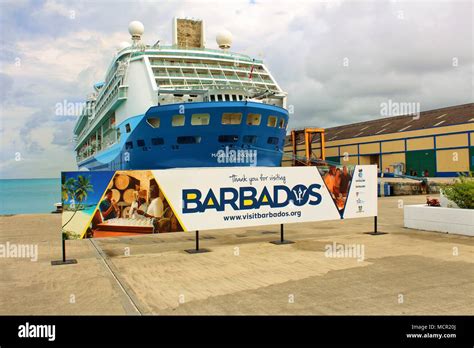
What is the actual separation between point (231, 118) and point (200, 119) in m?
1.90

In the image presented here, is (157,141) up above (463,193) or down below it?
above

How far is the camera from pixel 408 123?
181ft

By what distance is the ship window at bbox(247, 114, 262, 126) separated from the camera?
2639cm

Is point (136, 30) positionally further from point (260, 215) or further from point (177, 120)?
point (260, 215)

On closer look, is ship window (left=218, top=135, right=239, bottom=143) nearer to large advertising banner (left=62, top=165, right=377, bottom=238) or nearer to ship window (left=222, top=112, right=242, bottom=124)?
ship window (left=222, top=112, right=242, bottom=124)

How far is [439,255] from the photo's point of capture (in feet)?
27.7

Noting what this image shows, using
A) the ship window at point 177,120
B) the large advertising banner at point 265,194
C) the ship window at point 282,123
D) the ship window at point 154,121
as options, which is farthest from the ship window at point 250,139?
the large advertising banner at point 265,194

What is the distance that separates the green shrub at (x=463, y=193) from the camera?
429 inches

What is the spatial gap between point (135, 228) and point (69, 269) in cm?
151
